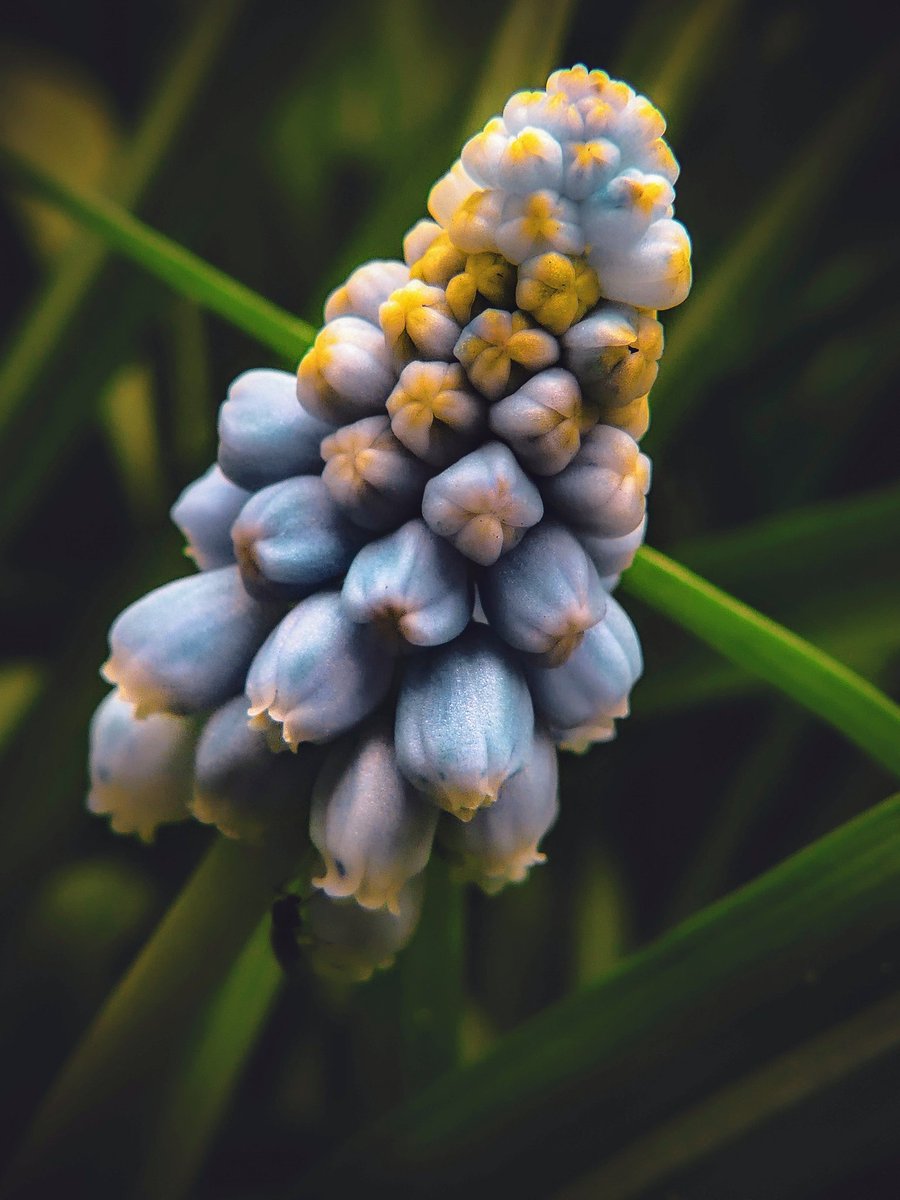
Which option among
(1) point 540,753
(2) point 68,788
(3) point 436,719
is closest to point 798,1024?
(1) point 540,753

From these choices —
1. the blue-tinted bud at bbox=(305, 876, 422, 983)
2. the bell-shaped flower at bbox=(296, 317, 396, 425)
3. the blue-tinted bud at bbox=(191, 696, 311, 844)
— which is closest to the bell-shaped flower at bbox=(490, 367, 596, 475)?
the bell-shaped flower at bbox=(296, 317, 396, 425)

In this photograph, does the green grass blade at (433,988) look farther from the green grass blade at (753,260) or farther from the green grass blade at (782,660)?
the green grass blade at (753,260)

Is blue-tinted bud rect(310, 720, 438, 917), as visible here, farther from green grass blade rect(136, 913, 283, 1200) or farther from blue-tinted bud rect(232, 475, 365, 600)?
green grass blade rect(136, 913, 283, 1200)

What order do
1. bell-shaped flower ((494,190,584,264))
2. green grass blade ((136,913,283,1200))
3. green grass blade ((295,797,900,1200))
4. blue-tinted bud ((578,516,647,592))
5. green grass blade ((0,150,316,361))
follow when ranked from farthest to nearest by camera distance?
green grass blade ((136,913,283,1200)) → green grass blade ((0,150,316,361)) → green grass blade ((295,797,900,1200)) → blue-tinted bud ((578,516,647,592)) → bell-shaped flower ((494,190,584,264))

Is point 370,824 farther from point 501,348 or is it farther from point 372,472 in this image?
point 501,348

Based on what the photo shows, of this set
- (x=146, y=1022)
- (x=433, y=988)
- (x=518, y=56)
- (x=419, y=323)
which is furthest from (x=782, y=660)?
(x=518, y=56)
